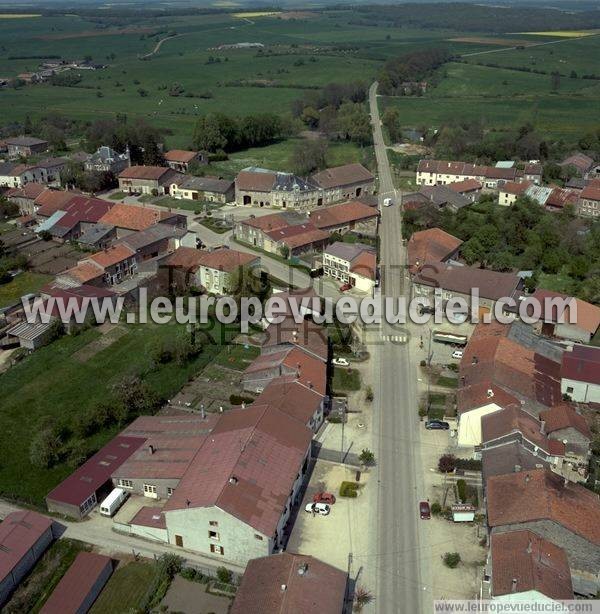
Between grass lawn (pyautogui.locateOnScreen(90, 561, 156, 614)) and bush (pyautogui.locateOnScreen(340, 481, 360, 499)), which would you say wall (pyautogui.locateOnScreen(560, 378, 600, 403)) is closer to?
bush (pyautogui.locateOnScreen(340, 481, 360, 499))

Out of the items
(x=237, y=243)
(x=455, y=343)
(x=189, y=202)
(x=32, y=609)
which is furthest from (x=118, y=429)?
(x=189, y=202)

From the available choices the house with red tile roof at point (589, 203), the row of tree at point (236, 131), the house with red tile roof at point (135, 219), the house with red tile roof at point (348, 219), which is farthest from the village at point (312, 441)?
the row of tree at point (236, 131)

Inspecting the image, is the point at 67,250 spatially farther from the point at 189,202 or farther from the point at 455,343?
the point at 455,343

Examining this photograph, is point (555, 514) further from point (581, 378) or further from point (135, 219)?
point (135, 219)

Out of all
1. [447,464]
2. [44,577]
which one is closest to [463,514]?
[447,464]

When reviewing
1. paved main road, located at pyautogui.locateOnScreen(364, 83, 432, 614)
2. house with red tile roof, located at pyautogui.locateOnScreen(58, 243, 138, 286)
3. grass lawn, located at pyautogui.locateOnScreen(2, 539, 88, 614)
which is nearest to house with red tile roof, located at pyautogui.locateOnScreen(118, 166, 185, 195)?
house with red tile roof, located at pyautogui.locateOnScreen(58, 243, 138, 286)

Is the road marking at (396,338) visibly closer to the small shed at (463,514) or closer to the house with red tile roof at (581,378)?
the house with red tile roof at (581,378)

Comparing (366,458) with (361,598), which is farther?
(366,458)
